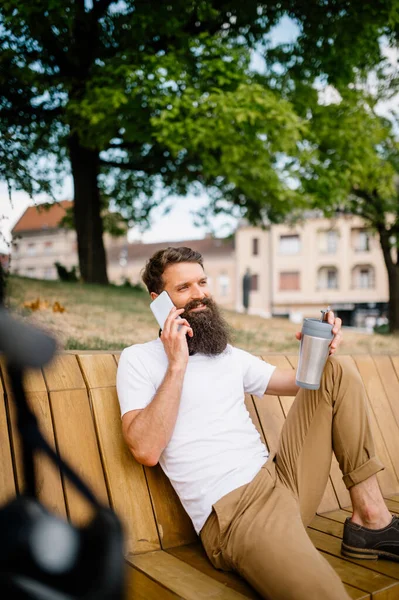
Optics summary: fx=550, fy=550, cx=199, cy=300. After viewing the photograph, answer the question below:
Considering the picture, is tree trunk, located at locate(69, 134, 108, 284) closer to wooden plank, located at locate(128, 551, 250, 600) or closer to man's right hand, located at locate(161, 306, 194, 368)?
man's right hand, located at locate(161, 306, 194, 368)

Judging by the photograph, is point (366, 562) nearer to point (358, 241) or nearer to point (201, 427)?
point (201, 427)

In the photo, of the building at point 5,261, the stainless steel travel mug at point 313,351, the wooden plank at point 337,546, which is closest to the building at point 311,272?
the building at point 5,261

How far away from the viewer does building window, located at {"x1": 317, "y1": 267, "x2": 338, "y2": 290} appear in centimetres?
4372

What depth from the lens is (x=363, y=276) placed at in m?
43.2

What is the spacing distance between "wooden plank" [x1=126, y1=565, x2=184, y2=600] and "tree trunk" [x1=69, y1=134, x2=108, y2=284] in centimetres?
958

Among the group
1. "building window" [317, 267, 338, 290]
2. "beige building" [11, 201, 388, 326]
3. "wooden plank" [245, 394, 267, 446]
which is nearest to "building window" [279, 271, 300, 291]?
"beige building" [11, 201, 388, 326]

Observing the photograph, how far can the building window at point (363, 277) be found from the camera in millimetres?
42719

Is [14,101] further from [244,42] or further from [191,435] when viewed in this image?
[191,435]

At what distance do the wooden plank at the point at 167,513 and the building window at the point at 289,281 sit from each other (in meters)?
42.2

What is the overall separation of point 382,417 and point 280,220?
11510 mm

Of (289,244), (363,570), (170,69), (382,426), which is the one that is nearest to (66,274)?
(170,69)

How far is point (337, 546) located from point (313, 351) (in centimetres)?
80

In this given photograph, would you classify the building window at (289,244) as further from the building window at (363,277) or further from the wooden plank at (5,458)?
the wooden plank at (5,458)

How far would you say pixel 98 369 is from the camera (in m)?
2.31
